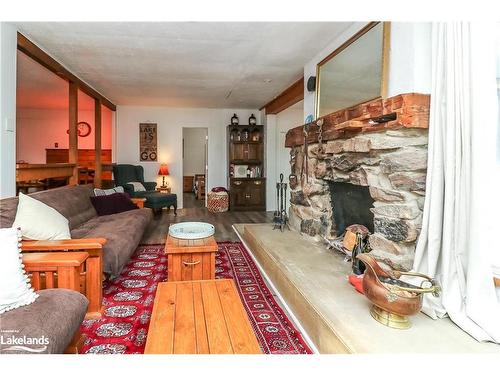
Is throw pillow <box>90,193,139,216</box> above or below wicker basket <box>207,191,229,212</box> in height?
above

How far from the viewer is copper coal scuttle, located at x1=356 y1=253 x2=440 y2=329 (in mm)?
1541

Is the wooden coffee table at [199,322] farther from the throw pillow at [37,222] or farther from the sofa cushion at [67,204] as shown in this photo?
the sofa cushion at [67,204]

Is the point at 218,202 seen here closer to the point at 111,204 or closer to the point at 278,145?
the point at 278,145

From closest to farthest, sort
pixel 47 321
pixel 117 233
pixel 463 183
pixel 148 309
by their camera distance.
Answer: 1. pixel 47 321
2. pixel 463 183
3. pixel 148 309
4. pixel 117 233

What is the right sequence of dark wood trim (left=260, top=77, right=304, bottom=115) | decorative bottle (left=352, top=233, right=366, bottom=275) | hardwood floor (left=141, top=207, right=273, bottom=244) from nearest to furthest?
decorative bottle (left=352, top=233, right=366, bottom=275) → hardwood floor (left=141, top=207, right=273, bottom=244) → dark wood trim (left=260, top=77, right=304, bottom=115)

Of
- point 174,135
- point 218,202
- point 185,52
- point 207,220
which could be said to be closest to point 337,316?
point 185,52

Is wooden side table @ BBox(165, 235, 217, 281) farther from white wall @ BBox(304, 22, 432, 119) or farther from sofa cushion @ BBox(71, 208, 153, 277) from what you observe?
white wall @ BBox(304, 22, 432, 119)

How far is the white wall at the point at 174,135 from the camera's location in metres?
7.20

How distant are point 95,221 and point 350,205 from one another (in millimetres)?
2824

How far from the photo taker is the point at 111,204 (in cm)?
416

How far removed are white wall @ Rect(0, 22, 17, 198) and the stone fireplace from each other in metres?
2.87

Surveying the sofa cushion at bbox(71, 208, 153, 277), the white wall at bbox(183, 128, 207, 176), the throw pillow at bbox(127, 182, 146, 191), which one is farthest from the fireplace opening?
the white wall at bbox(183, 128, 207, 176)

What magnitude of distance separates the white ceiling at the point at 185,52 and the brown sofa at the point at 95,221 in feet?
5.27

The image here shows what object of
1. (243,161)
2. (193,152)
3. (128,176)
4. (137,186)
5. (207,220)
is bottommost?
(207,220)
